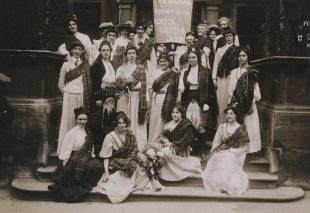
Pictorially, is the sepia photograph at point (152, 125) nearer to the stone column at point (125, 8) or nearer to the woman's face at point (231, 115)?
the woman's face at point (231, 115)

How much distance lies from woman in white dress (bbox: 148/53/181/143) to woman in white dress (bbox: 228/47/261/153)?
95cm

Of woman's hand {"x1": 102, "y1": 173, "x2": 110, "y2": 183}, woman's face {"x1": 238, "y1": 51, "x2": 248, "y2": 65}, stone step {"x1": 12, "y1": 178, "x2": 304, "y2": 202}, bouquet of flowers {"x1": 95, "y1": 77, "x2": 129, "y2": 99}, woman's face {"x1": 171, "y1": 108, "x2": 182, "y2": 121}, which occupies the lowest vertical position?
stone step {"x1": 12, "y1": 178, "x2": 304, "y2": 202}

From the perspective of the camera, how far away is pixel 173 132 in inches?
297

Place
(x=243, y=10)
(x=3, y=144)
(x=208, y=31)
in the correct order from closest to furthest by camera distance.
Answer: (x=3, y=144) → (x=208, y=31) → (x=243, y=10)

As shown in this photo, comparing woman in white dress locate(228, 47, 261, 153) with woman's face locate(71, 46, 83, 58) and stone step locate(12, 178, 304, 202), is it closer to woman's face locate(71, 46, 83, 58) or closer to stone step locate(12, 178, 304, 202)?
stone step locate(12, 178, 304, 202)

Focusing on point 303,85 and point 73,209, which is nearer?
point 73,209

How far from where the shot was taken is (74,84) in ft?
25.5

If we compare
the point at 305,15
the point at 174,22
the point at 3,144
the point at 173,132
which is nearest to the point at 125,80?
the point at 173,132

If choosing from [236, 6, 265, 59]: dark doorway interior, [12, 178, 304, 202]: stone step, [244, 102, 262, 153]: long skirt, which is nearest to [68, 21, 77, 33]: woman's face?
[12, 178, 304, 202]: stone step

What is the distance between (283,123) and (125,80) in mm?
2584

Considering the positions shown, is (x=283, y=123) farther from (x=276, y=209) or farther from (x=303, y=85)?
(x=276, y=209)

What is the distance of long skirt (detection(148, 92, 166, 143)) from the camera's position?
7980 millimetres

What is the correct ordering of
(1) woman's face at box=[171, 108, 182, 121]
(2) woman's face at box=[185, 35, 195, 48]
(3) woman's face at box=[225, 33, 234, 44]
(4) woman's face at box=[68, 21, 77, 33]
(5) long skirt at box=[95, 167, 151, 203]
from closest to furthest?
1. (5) long skirt at box=[95, 167, 151, 203]
2. (1) woman's face at box=[171, 108, 182, 121]
3. (3) woman's face at box=[225, 33, 234, 44]
4. (4) woman's face at box=[68, 21, 77, 33]
5. (2) woman's face at box=[185, 35, 195, 48]

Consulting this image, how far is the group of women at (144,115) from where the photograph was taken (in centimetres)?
714
